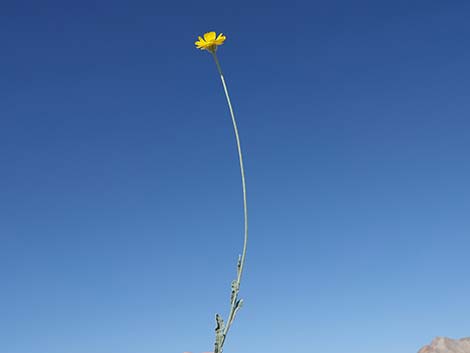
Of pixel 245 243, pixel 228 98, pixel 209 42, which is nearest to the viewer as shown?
pixel 245 243

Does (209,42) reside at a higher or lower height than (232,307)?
higher

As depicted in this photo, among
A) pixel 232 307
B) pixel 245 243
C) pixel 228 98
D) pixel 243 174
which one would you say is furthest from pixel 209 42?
pixel 232 307

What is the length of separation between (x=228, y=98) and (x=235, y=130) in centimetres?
73

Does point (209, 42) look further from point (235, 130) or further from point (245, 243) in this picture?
point (245, 243)

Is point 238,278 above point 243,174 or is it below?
below

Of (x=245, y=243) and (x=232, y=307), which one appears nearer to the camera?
(x=245, y=243)

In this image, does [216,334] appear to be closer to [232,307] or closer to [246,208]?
[232,307]

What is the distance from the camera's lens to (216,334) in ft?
36.5

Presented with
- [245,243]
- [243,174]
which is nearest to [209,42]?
[243,174]

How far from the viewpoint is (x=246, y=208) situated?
1010cm

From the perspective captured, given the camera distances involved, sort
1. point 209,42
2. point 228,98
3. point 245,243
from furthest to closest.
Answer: point 209,42 < point 228,98 < point 245,243

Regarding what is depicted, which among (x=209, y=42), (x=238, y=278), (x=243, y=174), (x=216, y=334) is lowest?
(x=216, y=334)

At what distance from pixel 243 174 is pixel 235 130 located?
777 millimetres

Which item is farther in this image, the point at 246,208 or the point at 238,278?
the point at 238,278
